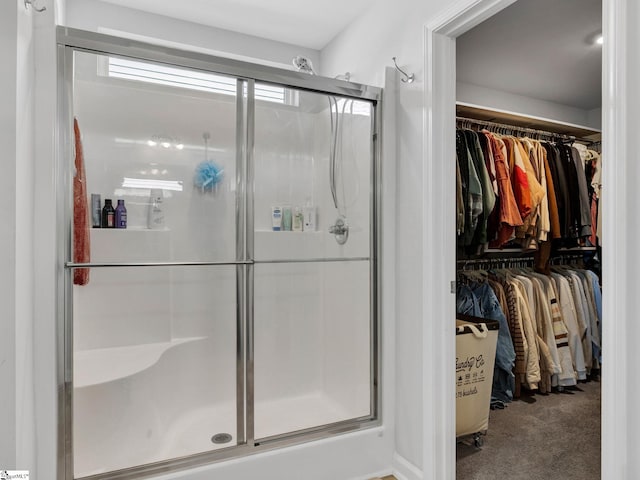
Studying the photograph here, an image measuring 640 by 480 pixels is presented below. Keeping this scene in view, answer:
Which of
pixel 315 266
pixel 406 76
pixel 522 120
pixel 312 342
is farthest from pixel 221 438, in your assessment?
pixel 522 120

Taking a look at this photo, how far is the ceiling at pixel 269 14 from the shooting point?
2549 millimetres

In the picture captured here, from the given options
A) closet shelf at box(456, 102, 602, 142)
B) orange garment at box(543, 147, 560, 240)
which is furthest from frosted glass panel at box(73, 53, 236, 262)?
orange garment at box(543, 147, 560, 240)

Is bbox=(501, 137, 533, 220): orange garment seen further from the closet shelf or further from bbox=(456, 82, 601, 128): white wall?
bbox=(456, 82, 601, 128): white wall

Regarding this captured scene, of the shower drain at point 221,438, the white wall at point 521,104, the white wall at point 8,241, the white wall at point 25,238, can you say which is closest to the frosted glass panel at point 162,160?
the white wall at point 25,238

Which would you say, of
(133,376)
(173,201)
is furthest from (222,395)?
(173,201)

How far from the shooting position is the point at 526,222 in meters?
2.97

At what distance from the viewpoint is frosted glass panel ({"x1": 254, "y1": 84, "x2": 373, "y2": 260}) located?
2072mm

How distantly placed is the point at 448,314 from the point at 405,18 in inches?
57.5

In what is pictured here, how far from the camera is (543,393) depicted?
10.4 feet

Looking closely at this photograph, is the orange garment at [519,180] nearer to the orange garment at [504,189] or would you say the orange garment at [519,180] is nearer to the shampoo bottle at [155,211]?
the orange garment at [504,189]

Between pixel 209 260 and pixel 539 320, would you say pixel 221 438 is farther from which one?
pixel 539 320

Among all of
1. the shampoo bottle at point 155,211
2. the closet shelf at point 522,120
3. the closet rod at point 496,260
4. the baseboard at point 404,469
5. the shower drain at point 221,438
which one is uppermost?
the closet shelf at point 522,120

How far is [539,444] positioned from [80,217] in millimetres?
2606

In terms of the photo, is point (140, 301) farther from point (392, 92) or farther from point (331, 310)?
point (392, 92)
